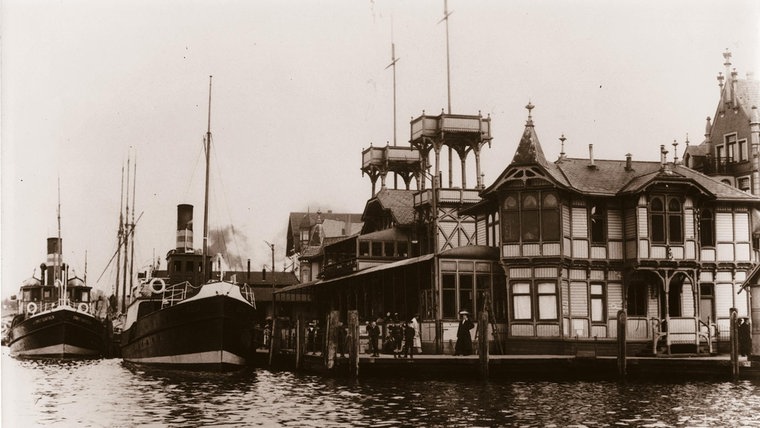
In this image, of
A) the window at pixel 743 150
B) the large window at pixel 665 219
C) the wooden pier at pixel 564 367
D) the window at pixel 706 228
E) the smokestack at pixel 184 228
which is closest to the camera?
the wooden pier at pixel 564 367

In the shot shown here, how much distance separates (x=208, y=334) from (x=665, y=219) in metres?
22.5

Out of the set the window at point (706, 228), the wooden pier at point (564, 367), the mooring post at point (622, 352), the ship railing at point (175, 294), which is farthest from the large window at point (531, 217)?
the ship railing at point (175, 294)

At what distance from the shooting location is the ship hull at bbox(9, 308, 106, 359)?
6291 cm

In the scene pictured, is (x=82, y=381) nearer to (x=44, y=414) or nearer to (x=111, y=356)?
(x=44, y=414)

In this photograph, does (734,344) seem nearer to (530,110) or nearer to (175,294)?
(530,110)

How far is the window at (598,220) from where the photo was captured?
47.2 meters

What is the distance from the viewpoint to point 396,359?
125 ft

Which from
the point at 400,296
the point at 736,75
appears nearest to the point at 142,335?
the point at 400,296

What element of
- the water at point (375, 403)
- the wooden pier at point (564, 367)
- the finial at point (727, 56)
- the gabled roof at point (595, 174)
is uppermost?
the finial at point (727, 56)

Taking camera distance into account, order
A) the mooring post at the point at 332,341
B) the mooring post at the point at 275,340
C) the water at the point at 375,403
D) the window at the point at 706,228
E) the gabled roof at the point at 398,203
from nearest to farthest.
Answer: the water at the point at 375,403 → the mooring post at the point at 332,341 → the window at the point at 706,228 → the mooring post at the point at 275,340 → the gabled roof at the point at 398,203

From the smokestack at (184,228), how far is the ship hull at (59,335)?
11.2 metres

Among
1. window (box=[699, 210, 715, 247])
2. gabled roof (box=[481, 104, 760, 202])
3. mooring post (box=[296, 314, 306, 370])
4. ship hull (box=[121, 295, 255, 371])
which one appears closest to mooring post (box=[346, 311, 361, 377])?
mooring post (box=[296, 314, 306, 370])

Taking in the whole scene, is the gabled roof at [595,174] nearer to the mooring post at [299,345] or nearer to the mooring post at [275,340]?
the mooring post at [299,345]

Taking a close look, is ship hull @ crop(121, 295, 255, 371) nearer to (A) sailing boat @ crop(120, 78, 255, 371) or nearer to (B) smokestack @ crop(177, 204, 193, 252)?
(A) sailing boat @ crop(120, 78, 255, 371)
